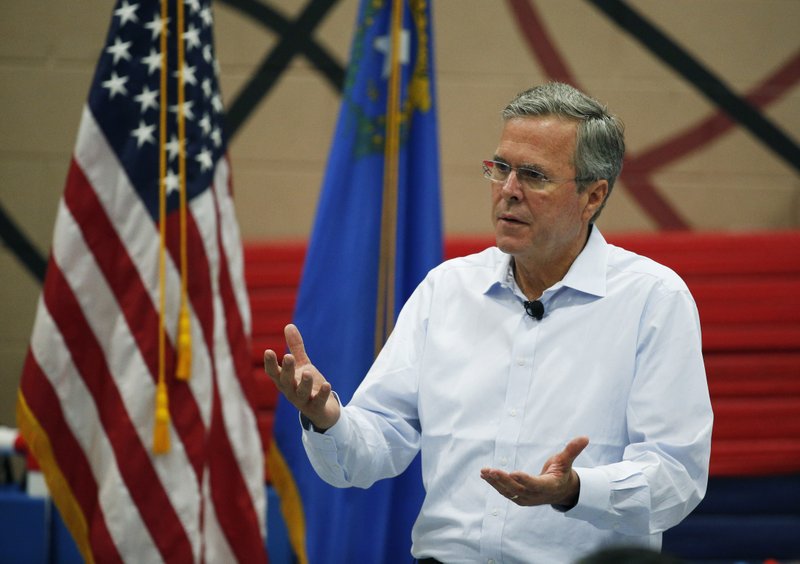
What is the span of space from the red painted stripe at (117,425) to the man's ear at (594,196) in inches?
57.0

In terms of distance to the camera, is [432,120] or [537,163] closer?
[537,163]

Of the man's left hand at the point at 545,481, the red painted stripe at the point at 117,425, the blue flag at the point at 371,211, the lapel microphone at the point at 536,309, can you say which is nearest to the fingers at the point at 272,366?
the man's left hand at the point at 545,481

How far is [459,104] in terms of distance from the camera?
11.5 ft

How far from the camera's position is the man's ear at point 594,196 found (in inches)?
65.2

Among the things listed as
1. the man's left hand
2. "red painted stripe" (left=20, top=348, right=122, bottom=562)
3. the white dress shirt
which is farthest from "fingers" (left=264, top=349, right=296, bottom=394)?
"red painted stripe" (left=20, top=348, right=122, bottom=562)

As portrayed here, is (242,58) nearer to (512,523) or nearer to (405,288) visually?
(405,288)

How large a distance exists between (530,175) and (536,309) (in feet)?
0.73

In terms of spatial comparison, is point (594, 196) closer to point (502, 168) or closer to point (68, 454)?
point (502, 168)

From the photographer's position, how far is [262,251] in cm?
322

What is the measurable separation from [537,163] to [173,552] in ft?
5.19

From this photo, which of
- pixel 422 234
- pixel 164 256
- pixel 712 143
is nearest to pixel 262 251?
pixel 164 256

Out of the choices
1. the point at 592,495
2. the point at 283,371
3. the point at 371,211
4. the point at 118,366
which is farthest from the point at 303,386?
the point at 118,366

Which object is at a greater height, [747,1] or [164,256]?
[747,1]

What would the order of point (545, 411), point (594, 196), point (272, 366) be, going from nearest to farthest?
point (272, 366) → point (545, 411) → point (594, 196)
